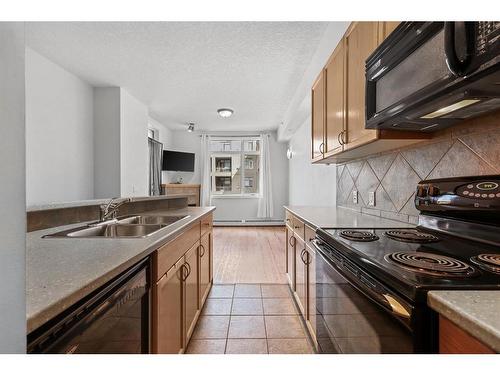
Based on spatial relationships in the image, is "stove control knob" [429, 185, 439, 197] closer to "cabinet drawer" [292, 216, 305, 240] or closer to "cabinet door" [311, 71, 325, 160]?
"cabinet drawer" [292, 216, 305, 240]

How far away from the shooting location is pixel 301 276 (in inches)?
82.5

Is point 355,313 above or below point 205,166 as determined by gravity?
below

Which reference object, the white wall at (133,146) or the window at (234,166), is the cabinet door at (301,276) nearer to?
the white wall at (133,146)

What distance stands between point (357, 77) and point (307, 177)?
10.7 ft

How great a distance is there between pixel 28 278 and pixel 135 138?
4175mm

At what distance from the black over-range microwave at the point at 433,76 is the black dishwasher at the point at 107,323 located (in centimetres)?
122

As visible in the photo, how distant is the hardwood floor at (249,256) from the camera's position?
126 inches

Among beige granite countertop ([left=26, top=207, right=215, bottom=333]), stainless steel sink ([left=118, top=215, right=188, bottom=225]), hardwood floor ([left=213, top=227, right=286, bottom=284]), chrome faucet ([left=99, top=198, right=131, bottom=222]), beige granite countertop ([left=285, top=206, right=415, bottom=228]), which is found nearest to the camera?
beige granite countertop ([left=26, top=207, right=215, bottom=333])

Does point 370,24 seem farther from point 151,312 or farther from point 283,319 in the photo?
point 283,319

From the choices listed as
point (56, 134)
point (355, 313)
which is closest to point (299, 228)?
point (355, 313)

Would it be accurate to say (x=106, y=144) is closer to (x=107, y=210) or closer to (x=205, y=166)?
(x=107, y=210)

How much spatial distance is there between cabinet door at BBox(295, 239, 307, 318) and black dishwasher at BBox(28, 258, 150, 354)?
1.20m

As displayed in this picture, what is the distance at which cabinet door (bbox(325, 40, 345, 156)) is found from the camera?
183 centimetres

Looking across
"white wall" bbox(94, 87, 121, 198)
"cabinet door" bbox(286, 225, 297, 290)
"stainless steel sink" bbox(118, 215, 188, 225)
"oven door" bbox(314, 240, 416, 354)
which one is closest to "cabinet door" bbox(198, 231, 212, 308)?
"stainless steel sink" bbox(118, 215, 188, 225)
